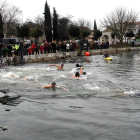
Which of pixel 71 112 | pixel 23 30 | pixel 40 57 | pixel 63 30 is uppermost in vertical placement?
pixel 63 30

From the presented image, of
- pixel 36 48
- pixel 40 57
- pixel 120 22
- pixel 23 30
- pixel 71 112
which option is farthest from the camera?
pixel 120 22

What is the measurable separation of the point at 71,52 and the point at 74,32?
446 centimetres

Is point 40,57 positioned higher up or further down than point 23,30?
further down

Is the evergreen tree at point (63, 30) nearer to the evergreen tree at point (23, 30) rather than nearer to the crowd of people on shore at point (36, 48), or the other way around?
the crowd of people on shore at point (36, 48)

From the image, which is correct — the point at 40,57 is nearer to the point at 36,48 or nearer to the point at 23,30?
the point at 36,48

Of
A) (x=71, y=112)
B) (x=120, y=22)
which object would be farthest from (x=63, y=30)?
(x=71, y=112)

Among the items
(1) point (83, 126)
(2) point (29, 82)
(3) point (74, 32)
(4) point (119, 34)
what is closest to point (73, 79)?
(2) point (29, 82)

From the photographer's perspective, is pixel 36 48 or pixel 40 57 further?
pixel 36 48

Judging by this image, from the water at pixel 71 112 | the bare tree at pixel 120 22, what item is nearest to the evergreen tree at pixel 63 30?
the bare tree at pixel 120 22

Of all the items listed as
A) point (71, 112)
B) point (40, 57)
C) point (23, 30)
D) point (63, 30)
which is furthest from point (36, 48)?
point (63, 30)

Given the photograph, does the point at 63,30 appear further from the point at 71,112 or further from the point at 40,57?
the point at 71,112

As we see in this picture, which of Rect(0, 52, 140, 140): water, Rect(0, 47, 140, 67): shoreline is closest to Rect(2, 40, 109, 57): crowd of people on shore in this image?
Rect(0, 47, 140, 67): shoreline

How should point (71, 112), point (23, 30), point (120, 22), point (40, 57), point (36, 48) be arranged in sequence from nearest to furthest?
1. point (71, 112)
2. point (40, 57)
3. point (36, 48)
4. point (23, 30)
5. point (120, 22)

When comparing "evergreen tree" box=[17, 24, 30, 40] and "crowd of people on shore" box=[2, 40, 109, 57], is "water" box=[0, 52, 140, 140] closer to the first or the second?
"crowd of people on shore" box=[2, 40, 109, 57]
